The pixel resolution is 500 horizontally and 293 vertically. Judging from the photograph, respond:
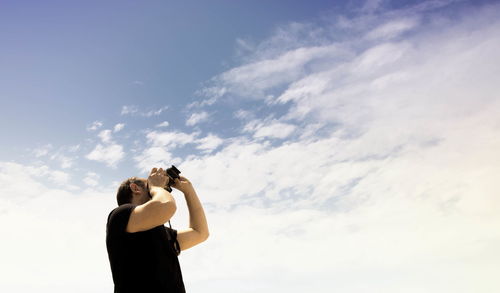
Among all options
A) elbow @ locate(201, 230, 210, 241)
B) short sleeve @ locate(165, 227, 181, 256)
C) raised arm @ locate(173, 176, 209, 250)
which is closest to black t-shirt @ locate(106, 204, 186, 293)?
short sleeve @ locate(165, 227, 181, 256)

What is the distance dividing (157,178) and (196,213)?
2.21 ft

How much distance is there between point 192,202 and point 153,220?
116 centimetres

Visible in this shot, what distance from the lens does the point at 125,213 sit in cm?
308

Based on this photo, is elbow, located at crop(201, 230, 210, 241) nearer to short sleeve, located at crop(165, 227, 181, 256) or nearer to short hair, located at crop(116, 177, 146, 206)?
short sleeve, located at crop(165, 227, 181, 256)

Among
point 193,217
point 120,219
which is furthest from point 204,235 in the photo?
point 120,219

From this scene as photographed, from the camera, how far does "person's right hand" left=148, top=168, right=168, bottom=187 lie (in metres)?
3.71

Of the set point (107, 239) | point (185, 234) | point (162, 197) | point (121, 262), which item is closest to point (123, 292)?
point (121, 262)

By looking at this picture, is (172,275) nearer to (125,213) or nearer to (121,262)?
(121,262)

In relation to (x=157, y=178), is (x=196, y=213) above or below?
below

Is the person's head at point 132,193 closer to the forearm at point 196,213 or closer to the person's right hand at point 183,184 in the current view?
the person's right hand at point 183,184

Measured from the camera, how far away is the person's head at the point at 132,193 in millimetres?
3465

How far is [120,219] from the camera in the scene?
121 inches

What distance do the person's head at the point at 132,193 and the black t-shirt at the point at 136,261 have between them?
0.31 meters

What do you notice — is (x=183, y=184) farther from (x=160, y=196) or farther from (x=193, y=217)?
(x=160, y=196)
